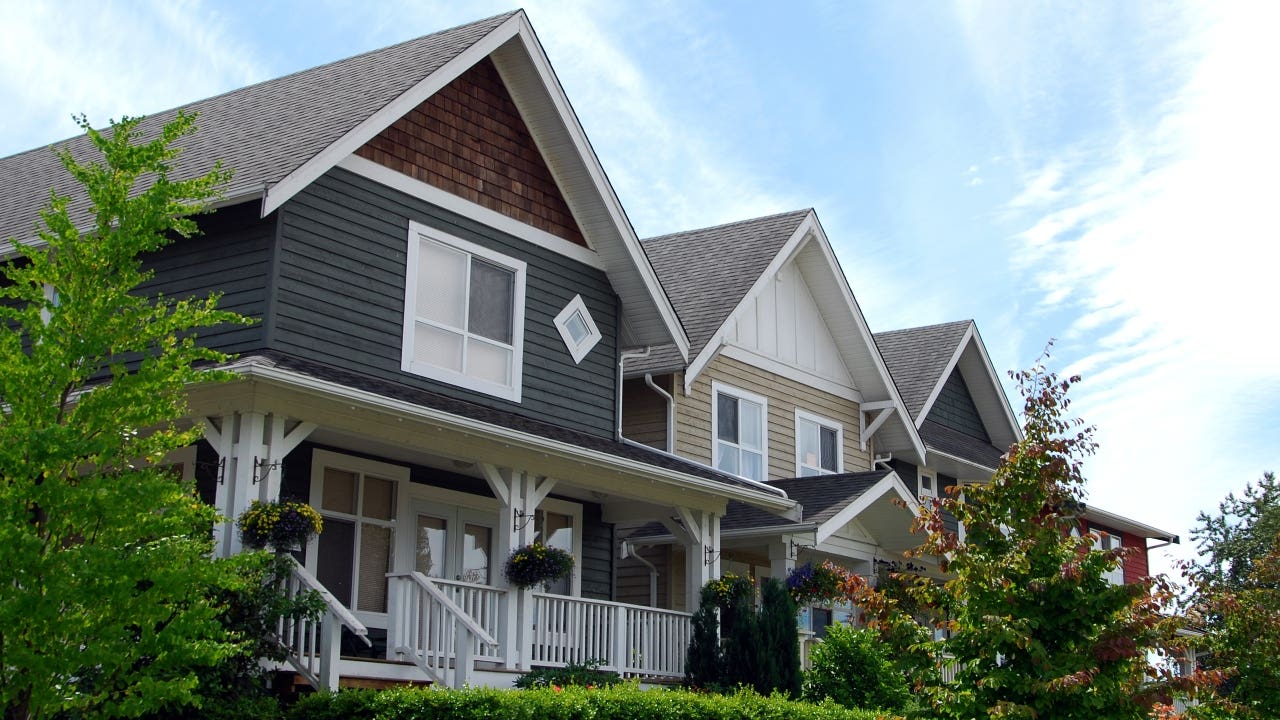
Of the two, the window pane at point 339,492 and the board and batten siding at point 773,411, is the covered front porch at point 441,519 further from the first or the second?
the board and batten siding at point 773,411

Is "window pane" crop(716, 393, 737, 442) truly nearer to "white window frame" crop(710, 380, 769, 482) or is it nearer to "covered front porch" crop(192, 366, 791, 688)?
"white window frame" crop(710, 380, 769, 482)

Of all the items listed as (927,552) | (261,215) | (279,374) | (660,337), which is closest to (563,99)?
(660,337)

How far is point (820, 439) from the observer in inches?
1005

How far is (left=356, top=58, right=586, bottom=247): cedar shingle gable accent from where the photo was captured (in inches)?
657

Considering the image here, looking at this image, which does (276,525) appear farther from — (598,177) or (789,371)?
(789,371)

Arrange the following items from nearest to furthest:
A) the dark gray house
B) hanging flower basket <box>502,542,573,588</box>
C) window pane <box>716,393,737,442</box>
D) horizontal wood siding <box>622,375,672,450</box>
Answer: the dark gray house < hanging flower basket <box>502,542,573,588</box> < horizontal wood siding <box>622,375,672,450</box> < window pane <box>716,393,737,442</box>

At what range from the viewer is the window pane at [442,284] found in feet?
54.4

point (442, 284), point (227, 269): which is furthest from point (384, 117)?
point (227, 269)

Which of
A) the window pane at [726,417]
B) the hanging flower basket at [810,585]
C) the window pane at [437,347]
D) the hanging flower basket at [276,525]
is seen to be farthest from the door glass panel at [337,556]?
the window pane at [726,417]

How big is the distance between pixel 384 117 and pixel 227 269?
2.49 metres

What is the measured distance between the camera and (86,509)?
9.05 m

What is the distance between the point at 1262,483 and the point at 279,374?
51.6 m

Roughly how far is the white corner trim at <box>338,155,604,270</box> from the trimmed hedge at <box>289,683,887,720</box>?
20.9 ft

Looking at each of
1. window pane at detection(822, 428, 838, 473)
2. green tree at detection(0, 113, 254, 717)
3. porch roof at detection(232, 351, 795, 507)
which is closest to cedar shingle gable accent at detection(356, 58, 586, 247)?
porch roof at detection(232, 351, 795, 507)
